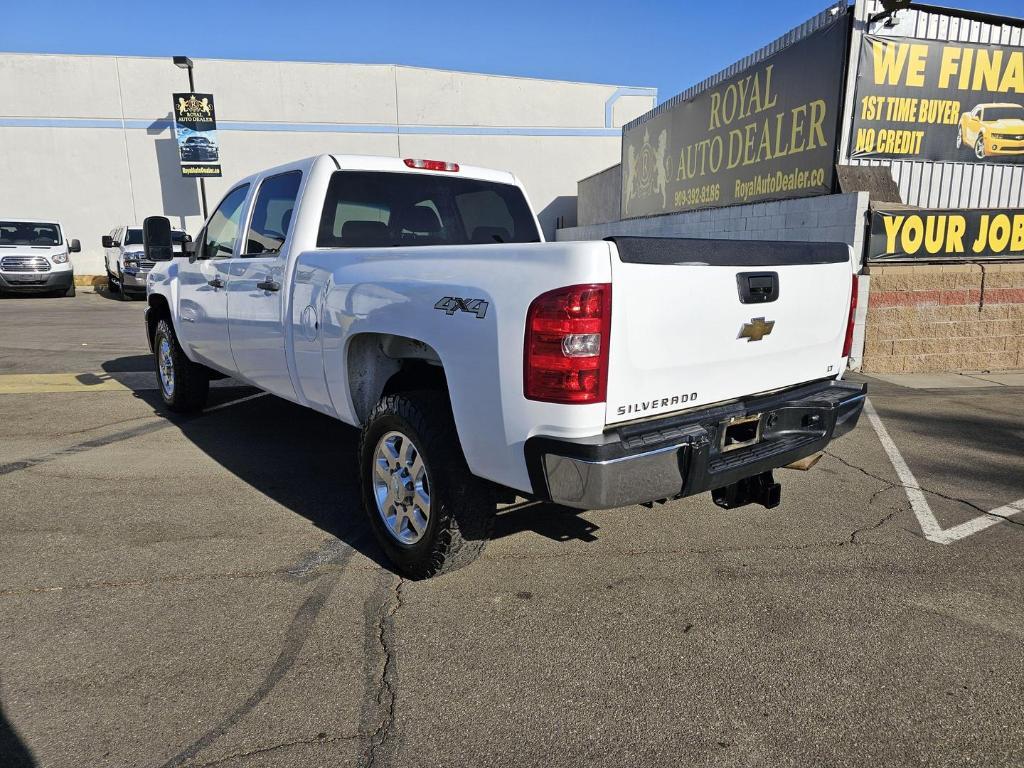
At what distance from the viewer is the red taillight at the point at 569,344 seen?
2.45 meters

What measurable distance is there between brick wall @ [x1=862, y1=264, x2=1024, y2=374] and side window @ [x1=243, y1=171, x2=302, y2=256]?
7.07m

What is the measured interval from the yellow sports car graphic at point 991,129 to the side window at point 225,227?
9443mm

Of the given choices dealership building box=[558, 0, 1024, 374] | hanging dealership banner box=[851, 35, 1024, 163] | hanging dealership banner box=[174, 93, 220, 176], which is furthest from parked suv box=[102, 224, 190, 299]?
hanging dealership banner box=[851, 35, 1024, 163]

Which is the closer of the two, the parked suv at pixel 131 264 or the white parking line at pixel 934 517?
the white parking line at pixel 934 517

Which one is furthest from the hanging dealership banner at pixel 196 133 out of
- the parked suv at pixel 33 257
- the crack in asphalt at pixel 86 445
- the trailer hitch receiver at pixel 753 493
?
the trailer hitch receiver at pixel 753 493

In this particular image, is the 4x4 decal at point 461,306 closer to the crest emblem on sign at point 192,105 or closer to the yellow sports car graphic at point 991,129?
the yellow sports car graphic at point 991,129

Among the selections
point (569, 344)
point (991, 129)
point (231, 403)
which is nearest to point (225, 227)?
point (231, 403)

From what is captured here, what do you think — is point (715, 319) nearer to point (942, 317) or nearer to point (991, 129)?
point (942, 317)

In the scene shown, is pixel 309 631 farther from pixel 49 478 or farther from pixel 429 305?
pixel 49 478

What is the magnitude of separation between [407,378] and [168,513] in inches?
69.2

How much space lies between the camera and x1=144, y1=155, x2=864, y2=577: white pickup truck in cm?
252

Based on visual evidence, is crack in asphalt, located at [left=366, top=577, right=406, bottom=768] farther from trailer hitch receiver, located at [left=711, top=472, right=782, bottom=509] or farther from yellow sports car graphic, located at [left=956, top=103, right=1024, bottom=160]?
yellow sports car graphic, located at [left=956, top=103, right=1024, bottom=160]

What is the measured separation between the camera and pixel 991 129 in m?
9.62

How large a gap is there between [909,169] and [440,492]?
30.2 ft
